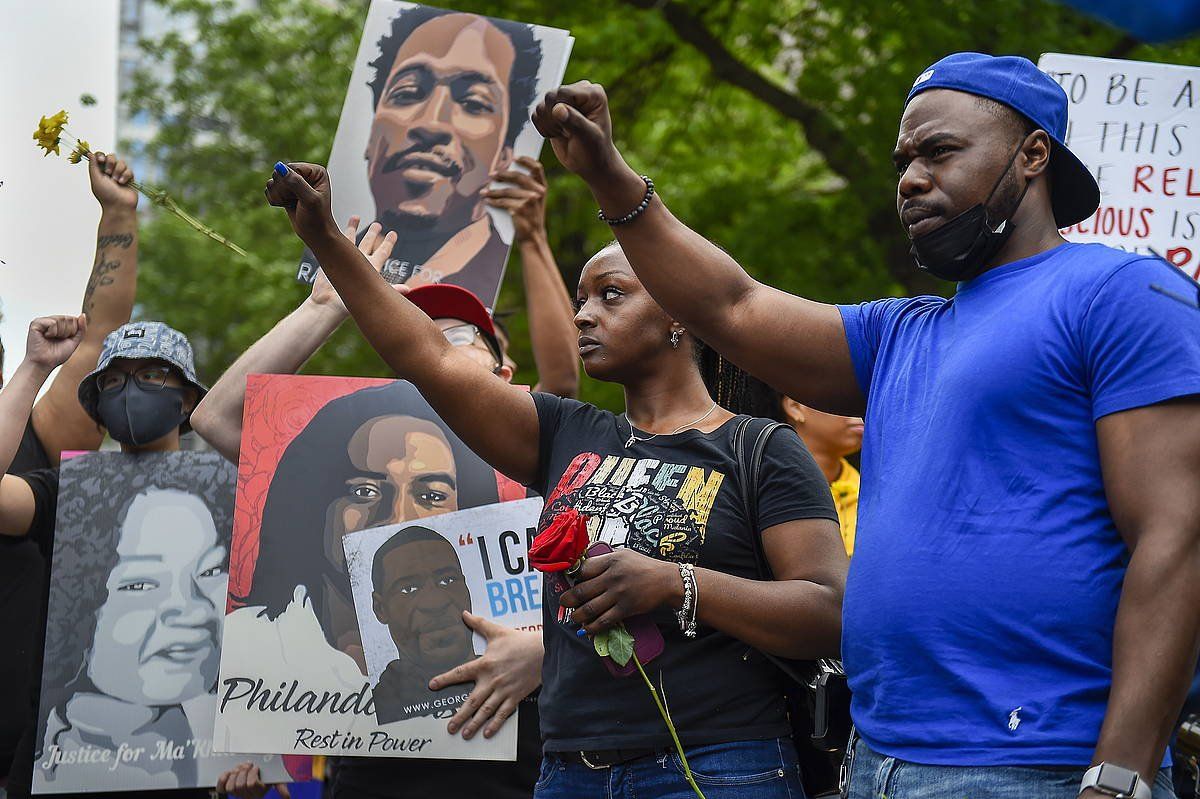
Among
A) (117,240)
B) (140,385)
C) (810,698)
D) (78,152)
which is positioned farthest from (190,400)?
(810,698)

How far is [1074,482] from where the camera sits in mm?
2107

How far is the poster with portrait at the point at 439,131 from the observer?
4.64 metres

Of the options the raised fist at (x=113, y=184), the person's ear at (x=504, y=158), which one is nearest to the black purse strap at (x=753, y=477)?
the person's ear at (x=504, y=158)

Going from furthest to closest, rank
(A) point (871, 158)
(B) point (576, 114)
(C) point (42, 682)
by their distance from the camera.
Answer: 1. (A) point (871, 158)
2. (C) point (42, 682)
3. (B) point (576, 114)

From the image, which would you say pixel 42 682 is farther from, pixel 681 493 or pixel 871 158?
pixel 871 158

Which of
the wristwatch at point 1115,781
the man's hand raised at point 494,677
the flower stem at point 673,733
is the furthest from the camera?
the man's hand raised at point 494,677

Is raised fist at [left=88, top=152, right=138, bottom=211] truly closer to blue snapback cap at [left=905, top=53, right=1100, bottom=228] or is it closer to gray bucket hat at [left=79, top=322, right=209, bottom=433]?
gray bucket hat at [left=79, top=322, right=209, bottom=433]

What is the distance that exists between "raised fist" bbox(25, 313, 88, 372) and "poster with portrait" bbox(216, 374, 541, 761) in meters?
0.71

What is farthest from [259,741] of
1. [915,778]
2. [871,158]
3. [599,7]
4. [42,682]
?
[599,7]

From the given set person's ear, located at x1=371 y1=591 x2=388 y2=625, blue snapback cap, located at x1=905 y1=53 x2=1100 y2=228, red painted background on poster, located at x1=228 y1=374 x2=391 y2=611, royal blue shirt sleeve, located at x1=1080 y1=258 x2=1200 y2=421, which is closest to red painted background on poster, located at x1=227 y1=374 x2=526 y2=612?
red painted background on poster, located at x1=228 y1=374 x2=391 y2=611

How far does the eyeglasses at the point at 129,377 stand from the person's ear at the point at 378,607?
1189 mm

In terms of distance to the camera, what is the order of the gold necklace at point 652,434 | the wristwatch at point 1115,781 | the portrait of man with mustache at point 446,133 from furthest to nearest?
the portrait of man with mustache at point 446,133, the gold necklace at point 652,434, the wristwatch at point 1115,781

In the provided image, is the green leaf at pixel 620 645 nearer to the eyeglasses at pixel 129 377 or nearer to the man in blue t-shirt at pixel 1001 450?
the man in blue t-shirt at pixel 1001 450

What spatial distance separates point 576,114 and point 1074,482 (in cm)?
102
